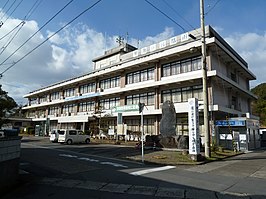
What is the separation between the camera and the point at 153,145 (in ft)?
69.6

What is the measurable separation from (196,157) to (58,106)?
1545 inches

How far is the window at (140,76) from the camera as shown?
98.1ft

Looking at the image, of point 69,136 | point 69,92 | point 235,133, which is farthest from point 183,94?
point 69,92

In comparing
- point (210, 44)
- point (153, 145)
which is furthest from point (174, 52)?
point (153, 145)

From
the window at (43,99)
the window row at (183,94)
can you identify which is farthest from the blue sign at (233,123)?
the window at (43,99)

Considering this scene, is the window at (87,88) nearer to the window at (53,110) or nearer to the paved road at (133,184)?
the window at (53,110)

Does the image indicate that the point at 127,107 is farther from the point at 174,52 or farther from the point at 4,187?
the point at 4,187

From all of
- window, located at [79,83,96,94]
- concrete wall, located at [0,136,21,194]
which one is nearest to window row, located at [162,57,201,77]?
window, located at [79,83,96,94]

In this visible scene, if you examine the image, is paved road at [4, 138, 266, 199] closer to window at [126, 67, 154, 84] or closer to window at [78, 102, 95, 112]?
window at [126, 67, 154, 84]

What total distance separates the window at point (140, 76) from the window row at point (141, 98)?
6.55 feet

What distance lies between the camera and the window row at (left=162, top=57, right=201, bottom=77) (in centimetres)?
2494

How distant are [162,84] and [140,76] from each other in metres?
4.94

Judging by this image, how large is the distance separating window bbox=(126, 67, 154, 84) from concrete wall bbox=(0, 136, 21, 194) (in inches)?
895

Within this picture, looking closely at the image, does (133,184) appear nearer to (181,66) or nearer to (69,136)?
(69,136)
